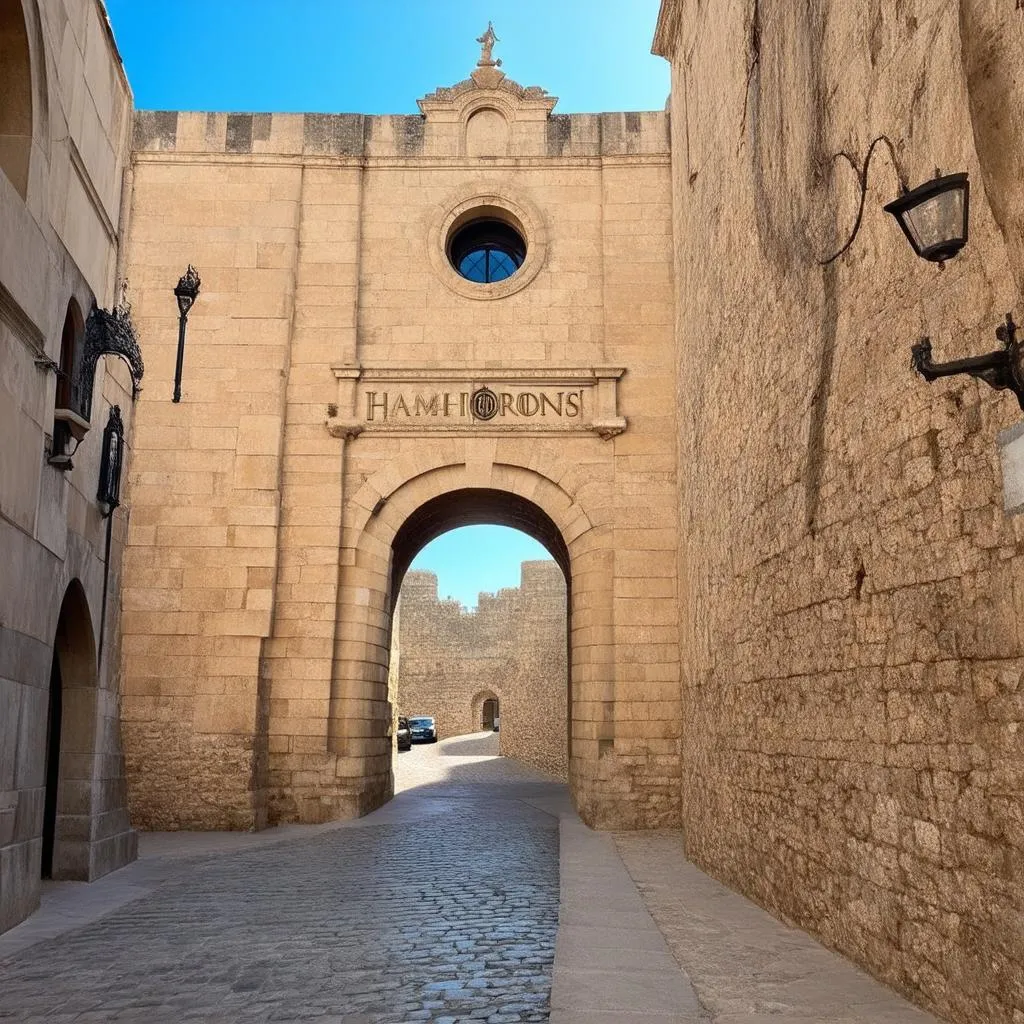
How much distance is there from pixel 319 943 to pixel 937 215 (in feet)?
15.6

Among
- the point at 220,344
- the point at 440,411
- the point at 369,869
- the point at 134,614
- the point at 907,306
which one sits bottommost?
the point at 369,869

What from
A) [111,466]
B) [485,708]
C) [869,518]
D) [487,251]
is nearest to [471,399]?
[487,251]

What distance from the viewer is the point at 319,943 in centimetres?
556

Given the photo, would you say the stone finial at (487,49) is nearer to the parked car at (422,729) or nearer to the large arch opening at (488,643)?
the large arch opening at (488,643)

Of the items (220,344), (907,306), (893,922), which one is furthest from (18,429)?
(220,344)

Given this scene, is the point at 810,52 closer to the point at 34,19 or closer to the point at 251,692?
the point at 34,19

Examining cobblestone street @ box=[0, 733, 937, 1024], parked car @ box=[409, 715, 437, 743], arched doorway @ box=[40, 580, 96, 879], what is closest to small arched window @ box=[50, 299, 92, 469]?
arched doorway @ box=[40, 580, 96, 879]

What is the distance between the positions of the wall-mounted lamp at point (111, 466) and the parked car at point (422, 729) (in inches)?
862

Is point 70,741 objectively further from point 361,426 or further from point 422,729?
point 422,729

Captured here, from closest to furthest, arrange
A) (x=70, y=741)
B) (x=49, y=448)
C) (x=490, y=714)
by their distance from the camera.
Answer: (x=49, y=448) < (x=70, y=741) < (x=490, y=714)

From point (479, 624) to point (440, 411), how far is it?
2213 cm

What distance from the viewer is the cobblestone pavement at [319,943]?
14.2 feet

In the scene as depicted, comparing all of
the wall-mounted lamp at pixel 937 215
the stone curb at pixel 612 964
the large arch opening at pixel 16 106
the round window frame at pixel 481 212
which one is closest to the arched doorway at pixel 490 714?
the round window frame at pixel 481 212

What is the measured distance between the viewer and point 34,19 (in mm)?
6270
